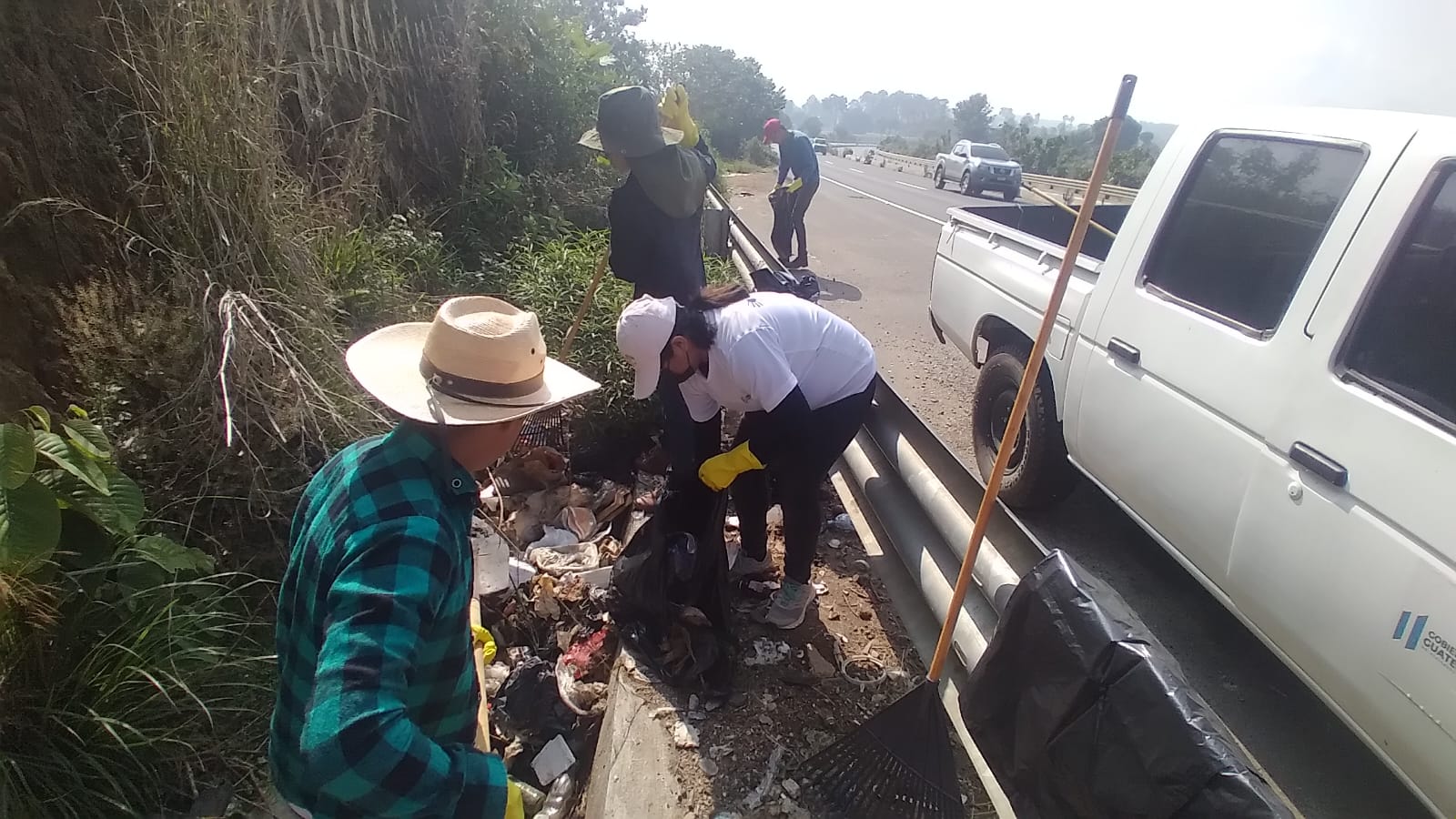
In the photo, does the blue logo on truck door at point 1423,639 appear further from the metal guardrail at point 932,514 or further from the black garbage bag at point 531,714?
the black garbage bag at point 531,714

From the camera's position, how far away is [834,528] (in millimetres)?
3740

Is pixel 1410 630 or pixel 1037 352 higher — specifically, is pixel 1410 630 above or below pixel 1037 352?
below

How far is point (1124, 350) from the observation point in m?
2.94

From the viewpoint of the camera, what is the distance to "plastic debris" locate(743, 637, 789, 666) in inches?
112

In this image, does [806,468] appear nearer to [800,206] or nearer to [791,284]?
[791,284]

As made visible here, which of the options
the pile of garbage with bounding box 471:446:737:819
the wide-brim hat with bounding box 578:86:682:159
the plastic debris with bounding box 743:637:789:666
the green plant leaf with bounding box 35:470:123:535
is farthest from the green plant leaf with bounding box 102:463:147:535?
the wide-brim hat with bounding box 578:86:682:159

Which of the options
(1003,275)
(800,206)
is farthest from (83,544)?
(800,206)

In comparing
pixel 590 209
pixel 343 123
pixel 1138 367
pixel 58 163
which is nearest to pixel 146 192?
pixel 58 163

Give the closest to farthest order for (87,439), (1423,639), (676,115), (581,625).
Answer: (1423,639)
(87,439)
(581,625)
(676,115)

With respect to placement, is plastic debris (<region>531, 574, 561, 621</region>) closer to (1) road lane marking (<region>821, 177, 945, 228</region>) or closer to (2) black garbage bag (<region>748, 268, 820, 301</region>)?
(2) black garbage bag (<region>748, 268, 820, 301</region>)

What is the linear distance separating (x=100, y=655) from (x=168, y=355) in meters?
1.25

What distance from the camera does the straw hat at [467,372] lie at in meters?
1.43

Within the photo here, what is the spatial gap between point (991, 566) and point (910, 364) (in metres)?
4.54

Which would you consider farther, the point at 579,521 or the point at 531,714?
the point at 579,521
